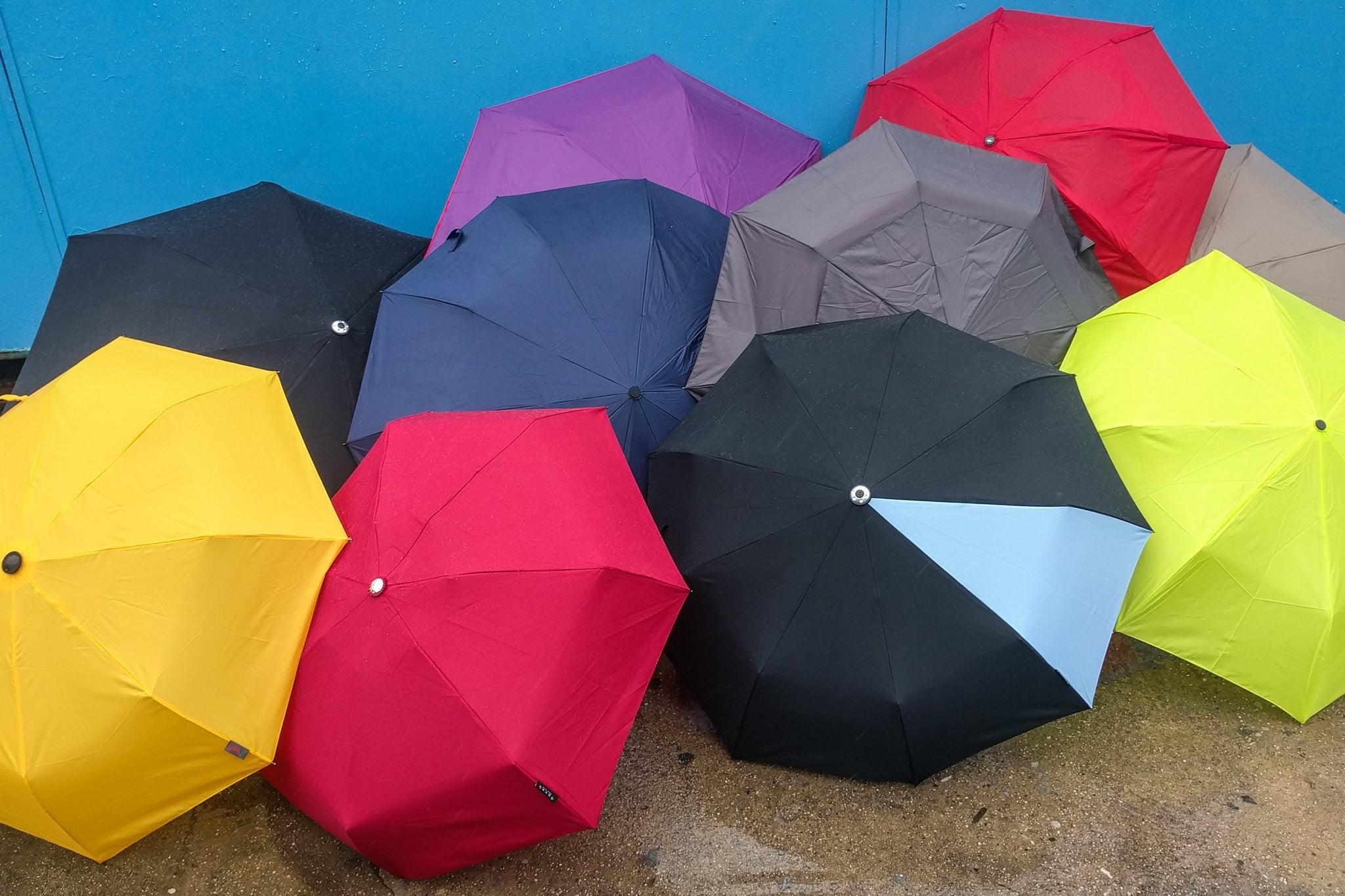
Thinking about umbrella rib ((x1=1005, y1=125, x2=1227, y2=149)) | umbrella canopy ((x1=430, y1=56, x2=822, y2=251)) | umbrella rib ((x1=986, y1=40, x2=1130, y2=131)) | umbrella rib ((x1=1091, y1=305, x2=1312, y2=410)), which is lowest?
umbrella rib ((x1=1091, y1=305, x2=1312, y2=410))

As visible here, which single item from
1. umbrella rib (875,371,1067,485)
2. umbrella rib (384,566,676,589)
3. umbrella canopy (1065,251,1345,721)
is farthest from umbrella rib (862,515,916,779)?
Answer: umbrella canopy (1065,251,1345,721)

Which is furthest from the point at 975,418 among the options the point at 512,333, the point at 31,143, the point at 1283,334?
the point at 31,143

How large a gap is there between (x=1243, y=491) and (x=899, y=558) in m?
1.02

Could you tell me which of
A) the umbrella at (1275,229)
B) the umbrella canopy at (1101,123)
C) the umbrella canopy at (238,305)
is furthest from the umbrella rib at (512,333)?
Answer: the umbrella at (1275,229)

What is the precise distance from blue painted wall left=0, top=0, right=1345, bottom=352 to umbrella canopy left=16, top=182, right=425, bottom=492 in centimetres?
86

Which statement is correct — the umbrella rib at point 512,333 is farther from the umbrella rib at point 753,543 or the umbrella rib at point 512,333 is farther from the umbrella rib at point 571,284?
the umbrella rib at point 753,543

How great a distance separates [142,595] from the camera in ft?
8.35

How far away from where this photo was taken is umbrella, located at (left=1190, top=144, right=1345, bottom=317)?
12.5ft

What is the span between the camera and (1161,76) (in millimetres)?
4074

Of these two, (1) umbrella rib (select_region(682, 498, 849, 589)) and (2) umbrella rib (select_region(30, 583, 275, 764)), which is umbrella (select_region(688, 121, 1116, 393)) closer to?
(1) umbrella rib (select_region(682, 498, 849, 589))

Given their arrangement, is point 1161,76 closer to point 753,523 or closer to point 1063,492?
point 1063,492

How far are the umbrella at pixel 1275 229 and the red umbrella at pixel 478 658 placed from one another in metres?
2.55

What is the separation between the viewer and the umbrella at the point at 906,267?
3.43 m

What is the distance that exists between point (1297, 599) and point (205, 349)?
10.5ft
